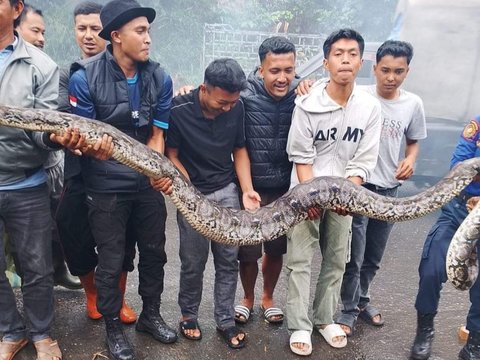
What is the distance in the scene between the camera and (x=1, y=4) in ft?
9.84

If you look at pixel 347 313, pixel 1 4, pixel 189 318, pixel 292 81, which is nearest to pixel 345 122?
pixel 292 81

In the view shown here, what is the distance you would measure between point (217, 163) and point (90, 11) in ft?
6.78

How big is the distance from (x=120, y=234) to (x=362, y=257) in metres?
2.13

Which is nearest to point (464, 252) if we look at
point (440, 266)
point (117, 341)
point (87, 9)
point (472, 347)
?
point (440, 266)

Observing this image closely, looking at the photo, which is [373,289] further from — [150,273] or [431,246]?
[150,273]

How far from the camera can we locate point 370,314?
14.3ft

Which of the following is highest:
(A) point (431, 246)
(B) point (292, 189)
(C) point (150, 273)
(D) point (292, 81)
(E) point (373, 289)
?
(D) point (292, 81)

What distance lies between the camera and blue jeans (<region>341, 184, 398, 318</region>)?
4.11 meters

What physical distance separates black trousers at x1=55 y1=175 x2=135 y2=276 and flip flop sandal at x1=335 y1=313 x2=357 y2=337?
1.95m

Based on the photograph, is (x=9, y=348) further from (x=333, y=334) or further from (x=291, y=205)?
(x=333, y=334)

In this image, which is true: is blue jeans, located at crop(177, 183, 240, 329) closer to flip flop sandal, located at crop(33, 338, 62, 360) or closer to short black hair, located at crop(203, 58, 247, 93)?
short black hair, located at crop(203, 58, 247, 93)

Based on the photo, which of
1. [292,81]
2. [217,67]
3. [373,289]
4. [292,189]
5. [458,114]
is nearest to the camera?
[217,67]

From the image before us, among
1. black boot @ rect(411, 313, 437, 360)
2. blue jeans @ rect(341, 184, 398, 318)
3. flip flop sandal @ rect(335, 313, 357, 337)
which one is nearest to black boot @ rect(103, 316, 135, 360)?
flip flop sandal @ rect(335, 313, 357, 337)

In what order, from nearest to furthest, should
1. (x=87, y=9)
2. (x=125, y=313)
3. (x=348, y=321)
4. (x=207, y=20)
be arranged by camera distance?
(x=125, y=313) → (x=348, y=321) → (x=87, y=9) → (x=207, y=20)
